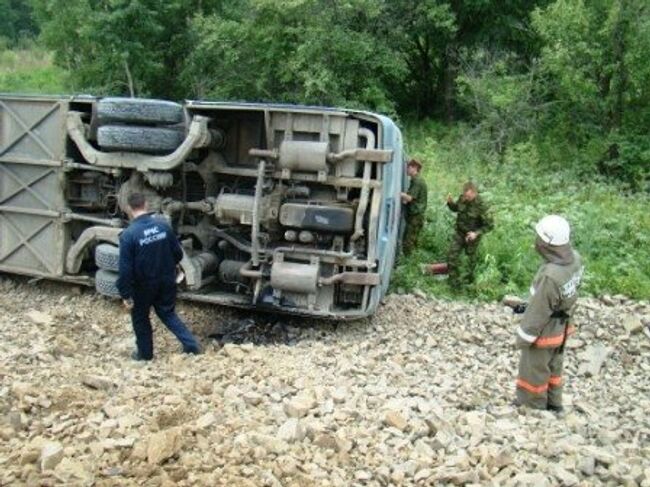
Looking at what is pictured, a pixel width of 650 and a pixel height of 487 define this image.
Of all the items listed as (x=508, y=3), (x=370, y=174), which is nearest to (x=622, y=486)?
(x=370, y=174)

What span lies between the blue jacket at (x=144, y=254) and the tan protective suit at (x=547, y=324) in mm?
2878

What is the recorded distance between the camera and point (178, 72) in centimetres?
2339

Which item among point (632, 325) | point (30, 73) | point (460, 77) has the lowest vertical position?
point (632, 325)

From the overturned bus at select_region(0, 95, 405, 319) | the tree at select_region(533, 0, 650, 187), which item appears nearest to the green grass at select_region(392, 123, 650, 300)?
the overturned bus at select_region(0, 95, 405, 319)

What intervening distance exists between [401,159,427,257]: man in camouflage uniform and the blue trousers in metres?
3.29

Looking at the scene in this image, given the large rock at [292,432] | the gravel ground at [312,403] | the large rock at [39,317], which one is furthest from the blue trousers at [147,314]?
the large rock at [292,432]

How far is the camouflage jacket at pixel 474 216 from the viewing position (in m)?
8.38

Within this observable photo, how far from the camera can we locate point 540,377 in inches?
207

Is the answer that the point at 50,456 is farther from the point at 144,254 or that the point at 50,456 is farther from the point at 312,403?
the point at 144,254

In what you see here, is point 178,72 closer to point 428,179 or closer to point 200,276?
point 428,179

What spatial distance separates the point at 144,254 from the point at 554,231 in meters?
3.18

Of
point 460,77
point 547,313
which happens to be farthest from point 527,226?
point 460,77

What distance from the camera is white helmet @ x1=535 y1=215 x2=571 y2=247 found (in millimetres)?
4953

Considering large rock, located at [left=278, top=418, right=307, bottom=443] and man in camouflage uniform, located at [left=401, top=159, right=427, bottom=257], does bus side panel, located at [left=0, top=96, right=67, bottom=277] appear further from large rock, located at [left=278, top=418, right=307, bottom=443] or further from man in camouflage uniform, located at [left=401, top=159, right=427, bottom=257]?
large rock, located at [left=278, top=418, right=307, bottom=443]
